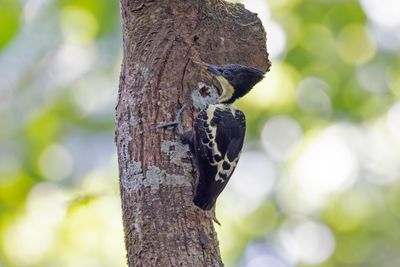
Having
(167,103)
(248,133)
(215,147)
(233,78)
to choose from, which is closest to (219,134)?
(215,147)

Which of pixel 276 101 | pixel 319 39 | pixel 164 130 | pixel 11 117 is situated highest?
pixel 319 39

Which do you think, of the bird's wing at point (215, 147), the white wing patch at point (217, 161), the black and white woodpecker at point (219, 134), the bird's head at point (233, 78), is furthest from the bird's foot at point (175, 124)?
the bird's head at point (233, 78)

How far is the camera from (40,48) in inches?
254

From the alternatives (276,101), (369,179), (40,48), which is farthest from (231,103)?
(369,179)

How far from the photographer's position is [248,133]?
7992mm

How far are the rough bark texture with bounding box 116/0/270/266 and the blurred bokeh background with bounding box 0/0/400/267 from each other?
4.16ft

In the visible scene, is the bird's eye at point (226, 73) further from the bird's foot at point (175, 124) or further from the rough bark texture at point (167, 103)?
the bird's foot at point (175, 124)

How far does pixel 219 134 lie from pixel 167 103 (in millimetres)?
401

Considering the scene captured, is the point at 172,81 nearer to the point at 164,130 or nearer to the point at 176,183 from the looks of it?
the point at 164,130

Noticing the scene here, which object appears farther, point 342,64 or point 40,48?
point 342,64

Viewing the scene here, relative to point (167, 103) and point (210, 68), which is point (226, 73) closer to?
point (210, 68)

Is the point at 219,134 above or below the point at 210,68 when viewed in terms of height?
below

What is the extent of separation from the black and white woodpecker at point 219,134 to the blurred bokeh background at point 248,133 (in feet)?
3.78

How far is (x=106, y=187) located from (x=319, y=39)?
2.61 m
